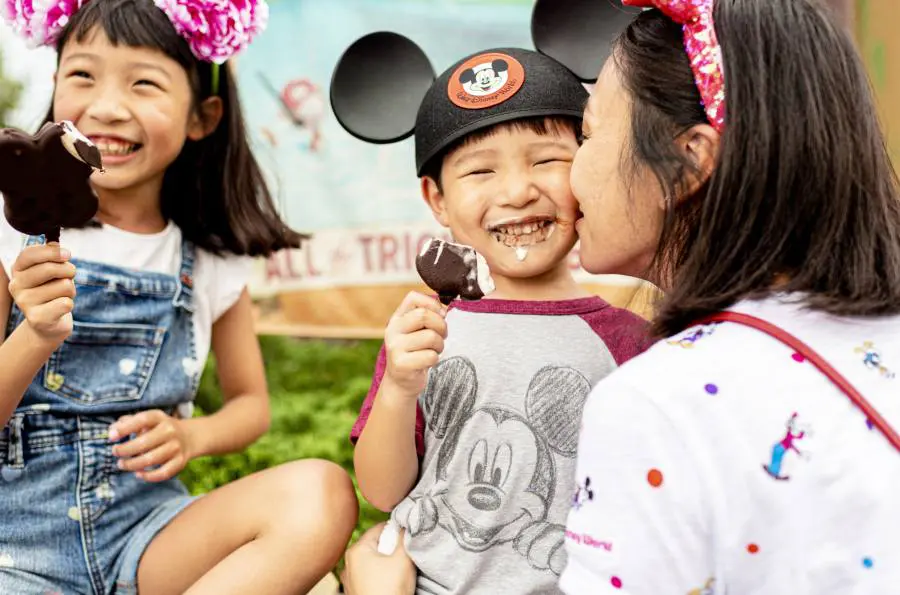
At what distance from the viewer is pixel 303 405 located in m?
3.54

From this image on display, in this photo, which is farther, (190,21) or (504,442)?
(190,21)

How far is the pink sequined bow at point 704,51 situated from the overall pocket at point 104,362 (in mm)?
1254

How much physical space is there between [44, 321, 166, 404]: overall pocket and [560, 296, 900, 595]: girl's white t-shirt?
1.18 meters

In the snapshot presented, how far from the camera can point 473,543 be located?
64.7 inches

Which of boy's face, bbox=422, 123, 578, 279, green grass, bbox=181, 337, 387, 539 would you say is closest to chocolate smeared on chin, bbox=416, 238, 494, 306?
boy's face, bbox=422, 123, 578, 279

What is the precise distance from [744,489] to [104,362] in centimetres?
136

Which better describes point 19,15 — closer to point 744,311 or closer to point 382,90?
point 382,90

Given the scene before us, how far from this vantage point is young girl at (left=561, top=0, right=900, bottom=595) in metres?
1.12

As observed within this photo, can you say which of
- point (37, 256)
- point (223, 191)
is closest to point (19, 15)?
point (223, 191)

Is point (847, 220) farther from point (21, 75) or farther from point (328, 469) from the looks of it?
point (21, 75)

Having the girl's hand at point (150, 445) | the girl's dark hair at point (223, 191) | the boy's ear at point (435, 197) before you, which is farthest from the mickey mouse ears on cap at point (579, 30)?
the girl's hand at point (150, 445)

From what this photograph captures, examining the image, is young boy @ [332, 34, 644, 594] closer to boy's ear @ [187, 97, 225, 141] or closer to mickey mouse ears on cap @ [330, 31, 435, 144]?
mickey mouse ears on cap @ [330, 31, 435, 144]

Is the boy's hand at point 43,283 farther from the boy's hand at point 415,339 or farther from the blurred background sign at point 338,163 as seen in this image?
the blurred background sign at point 338,163

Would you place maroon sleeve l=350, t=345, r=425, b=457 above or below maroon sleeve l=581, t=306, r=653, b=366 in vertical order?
below
